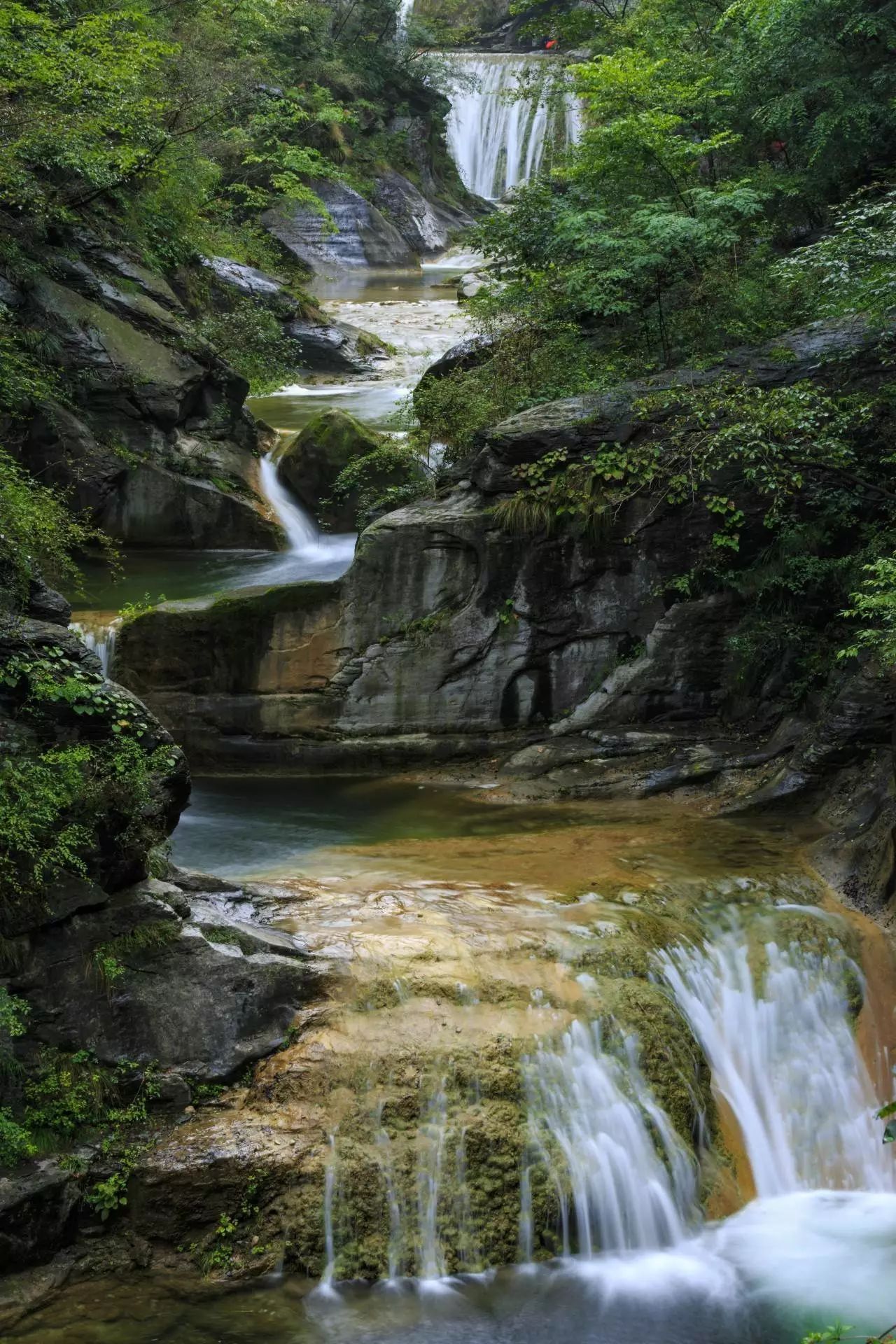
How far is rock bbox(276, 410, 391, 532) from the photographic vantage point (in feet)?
45.8

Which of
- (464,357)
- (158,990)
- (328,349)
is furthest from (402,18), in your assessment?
(158,990)

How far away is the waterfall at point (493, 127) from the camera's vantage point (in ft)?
108

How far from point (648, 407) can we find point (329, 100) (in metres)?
22.6

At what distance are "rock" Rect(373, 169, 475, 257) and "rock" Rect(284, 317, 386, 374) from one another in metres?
11.6

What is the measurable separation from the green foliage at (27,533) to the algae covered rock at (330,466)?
446cm

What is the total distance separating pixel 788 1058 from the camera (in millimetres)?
7160

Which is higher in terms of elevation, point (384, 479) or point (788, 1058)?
point (384, 479)

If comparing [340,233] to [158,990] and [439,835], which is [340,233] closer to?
[439,835]

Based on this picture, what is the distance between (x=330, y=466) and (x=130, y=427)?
263 centimetres

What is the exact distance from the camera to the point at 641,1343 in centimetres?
543

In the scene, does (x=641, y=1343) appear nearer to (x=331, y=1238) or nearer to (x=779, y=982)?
(x=331, y=1238)

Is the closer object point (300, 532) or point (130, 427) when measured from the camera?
point (130, 427)

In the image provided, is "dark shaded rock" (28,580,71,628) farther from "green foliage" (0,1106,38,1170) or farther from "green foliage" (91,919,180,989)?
"green foliage" (0,1106,38,1170)

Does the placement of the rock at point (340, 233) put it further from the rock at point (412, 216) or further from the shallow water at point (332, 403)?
the shallow water at point (332, 403)
